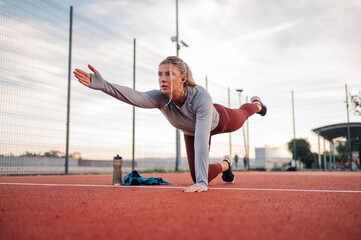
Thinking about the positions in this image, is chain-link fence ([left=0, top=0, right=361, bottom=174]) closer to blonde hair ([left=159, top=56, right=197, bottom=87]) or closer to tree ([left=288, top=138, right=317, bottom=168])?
blonde hair ([left=159, top=56, right=197, bottom=87])

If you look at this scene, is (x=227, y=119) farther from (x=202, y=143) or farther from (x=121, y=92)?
(x=121, y=92)

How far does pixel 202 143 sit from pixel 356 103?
17.8 m

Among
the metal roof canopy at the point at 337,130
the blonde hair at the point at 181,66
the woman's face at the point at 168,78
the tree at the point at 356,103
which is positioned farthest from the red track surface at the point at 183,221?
the metal roof canopy at the point at 337,130

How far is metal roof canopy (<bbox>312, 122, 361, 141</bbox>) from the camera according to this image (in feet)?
59.1

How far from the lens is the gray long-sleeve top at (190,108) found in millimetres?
Result: 2459

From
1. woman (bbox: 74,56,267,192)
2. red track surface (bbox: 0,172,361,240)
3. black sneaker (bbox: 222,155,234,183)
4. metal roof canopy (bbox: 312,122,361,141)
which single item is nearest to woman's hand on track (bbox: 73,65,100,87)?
woman (bbox: 74,56,267,192)

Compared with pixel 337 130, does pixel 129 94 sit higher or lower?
lower

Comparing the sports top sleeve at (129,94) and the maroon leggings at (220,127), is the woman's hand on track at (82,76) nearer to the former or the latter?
the sports top sleeve at (129,94)

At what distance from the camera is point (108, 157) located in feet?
28.8

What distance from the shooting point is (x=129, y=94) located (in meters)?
2.54

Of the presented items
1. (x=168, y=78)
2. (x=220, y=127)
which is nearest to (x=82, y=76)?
(x=168, y=78)

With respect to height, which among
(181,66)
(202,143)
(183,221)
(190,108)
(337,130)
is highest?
(337,130)

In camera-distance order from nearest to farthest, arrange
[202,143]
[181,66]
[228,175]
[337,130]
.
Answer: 1. [202,143]
2. [181,66]
3. [228,175]
4. [337,130]

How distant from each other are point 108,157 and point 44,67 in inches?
123
